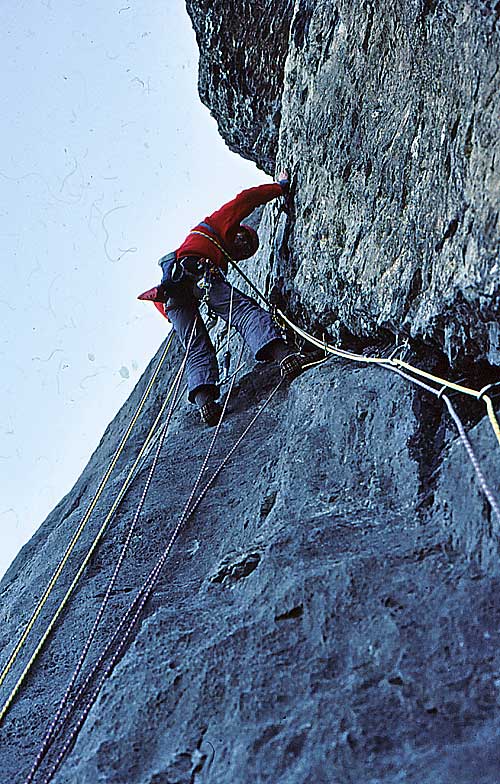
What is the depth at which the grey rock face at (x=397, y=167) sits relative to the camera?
195cm

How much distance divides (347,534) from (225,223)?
2.30 metres

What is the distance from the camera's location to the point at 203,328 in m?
3.92

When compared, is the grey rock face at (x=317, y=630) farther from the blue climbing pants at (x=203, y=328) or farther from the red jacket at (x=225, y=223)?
the red jacket at (x=225, y=223)

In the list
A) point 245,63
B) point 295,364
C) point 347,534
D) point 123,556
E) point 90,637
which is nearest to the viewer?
point 347,534

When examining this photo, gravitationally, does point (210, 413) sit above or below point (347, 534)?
below

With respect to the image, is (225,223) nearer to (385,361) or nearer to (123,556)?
(385,361)

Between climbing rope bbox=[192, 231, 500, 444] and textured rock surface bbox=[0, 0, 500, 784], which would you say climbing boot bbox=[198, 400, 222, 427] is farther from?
climbing rope bbox=[192, 231, 500, 444]

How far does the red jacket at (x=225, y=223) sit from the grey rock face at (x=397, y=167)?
0.19m

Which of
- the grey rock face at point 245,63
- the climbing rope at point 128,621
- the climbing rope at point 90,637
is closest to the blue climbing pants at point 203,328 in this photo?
the climbing rope at point 90,637

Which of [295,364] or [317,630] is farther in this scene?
[295,364]

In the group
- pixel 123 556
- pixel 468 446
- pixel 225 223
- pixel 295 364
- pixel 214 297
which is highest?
pixel 225 223

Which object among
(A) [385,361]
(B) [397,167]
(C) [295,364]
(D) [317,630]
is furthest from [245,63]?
(D) [317,630]

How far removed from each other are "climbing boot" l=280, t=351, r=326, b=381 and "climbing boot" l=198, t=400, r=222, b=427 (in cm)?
36

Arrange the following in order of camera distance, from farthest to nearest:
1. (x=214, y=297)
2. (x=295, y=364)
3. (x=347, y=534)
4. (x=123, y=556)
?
(x=214, y=297) < (x=295, y=364) < (x=123, y=556) < (x=347, y=534)
